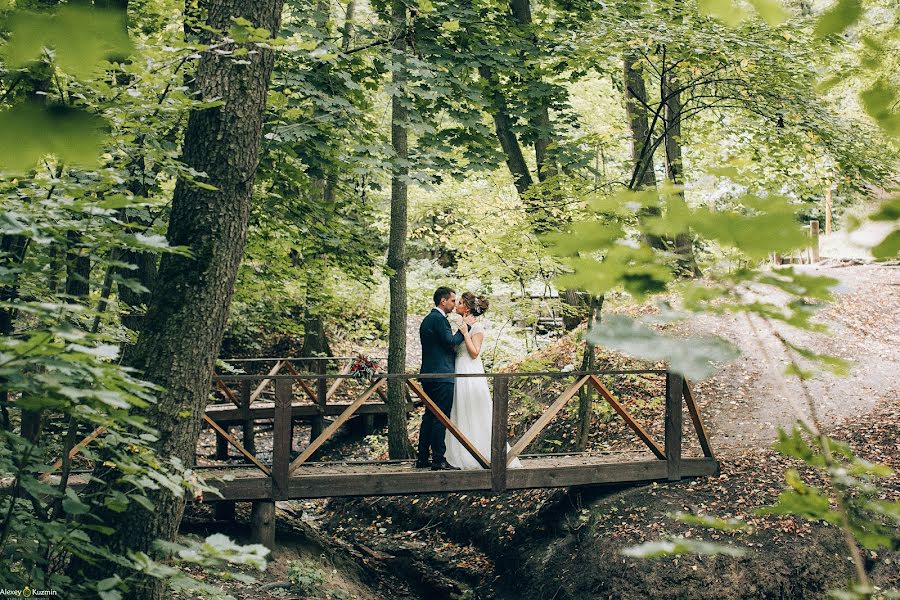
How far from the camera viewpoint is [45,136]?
67cm

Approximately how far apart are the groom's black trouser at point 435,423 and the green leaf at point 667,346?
18.9 ft

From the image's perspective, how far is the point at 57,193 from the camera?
3316mm

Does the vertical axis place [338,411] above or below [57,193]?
below

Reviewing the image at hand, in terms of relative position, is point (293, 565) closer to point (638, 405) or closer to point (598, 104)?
point (638, 405)

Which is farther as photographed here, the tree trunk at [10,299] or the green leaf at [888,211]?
the tree trunk at [10,299]

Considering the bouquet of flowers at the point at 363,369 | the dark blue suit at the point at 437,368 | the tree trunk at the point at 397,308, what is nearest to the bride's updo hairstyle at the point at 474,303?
the dark blue suit at the point at 437,368

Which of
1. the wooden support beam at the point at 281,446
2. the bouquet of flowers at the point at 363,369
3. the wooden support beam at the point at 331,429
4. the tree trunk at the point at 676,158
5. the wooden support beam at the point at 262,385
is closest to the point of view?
the tree trunk at the point at 676,158

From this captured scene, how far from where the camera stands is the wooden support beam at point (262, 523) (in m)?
7.05

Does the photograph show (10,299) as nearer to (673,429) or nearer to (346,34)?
(346,34)

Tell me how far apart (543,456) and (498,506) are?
1.62 meters

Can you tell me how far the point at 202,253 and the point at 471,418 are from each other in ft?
12.9

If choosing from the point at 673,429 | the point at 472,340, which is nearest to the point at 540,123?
the point at 472,340

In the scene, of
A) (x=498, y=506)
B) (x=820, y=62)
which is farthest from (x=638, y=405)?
(x=820, y=62)

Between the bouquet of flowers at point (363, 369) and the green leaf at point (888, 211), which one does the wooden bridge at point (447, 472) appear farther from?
the green leaf at point (888, 211)
